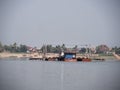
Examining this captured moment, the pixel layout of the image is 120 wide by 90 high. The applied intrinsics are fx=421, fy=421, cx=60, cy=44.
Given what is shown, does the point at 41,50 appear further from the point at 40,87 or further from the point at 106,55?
the point at 40,87

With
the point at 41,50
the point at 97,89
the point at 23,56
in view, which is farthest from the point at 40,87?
the point at 23,56

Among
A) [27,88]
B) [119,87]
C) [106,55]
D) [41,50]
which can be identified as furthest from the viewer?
[106,55]

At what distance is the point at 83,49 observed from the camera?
104 meters

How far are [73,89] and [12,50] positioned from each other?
8943cm

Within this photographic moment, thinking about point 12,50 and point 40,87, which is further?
point 12,50

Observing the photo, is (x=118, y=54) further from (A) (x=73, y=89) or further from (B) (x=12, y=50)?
(A) (x=73, y=89)

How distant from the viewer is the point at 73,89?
21031 mm

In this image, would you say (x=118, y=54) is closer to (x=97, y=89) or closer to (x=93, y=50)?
(x=93, y=50)

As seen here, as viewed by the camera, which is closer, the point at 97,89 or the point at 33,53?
the point at 97,89

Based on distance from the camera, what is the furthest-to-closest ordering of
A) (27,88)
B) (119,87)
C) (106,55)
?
(106,55) → (119,87) → (27,88)

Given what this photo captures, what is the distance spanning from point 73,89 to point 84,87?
1.05 m

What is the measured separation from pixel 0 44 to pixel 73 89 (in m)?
86.9

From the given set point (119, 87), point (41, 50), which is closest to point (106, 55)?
point (41, 50)

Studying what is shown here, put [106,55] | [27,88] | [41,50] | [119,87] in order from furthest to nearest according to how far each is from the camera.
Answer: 1. [106,55]
2. [41,50]
3. [119,87]
4. [27,88]
